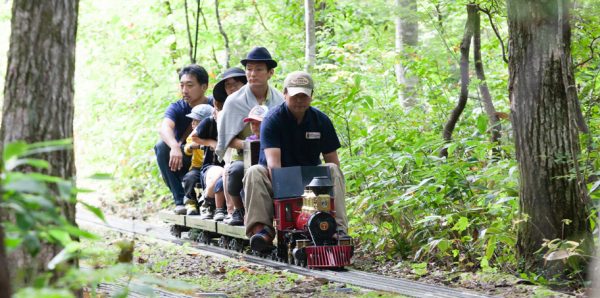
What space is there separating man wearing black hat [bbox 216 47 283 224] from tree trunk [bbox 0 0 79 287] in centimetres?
459

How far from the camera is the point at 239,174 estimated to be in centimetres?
894

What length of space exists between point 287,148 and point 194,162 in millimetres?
2599

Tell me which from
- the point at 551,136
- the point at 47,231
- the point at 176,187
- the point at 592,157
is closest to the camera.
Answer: the point at 47,231

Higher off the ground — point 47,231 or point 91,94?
point 91,94

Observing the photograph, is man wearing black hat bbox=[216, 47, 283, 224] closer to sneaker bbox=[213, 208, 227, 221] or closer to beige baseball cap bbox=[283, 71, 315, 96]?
sneaker bbox=[213, 208, 227, 221]

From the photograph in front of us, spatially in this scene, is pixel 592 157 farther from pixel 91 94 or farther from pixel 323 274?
pixel 91 94

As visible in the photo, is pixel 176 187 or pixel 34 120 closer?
pixel 34 120

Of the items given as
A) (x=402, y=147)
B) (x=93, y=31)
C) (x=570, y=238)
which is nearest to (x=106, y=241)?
(x=402, y=147)

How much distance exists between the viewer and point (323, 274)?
24.0ft

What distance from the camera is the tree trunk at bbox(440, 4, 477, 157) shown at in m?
9.27

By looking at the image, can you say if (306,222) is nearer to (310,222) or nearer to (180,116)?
(310,222)

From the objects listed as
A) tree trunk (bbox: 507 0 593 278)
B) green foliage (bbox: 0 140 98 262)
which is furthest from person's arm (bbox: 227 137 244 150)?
green foliage (bbox: 0 140 98 262)

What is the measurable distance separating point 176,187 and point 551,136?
566 centimetres

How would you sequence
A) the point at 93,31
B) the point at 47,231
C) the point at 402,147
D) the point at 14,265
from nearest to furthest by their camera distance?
the point at 47,231 < the point at 14,265 < the point at 402,147 < the point at 93,31
